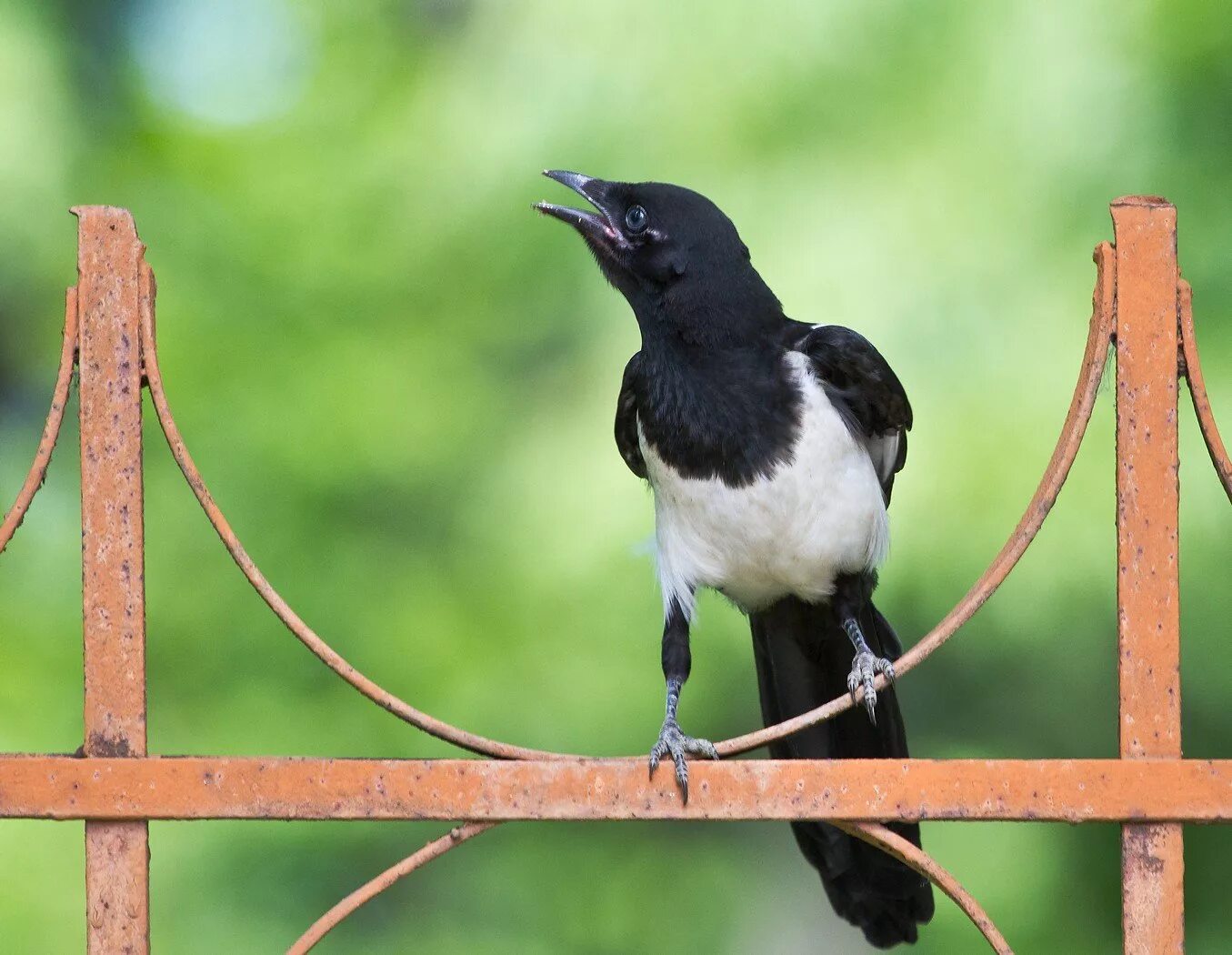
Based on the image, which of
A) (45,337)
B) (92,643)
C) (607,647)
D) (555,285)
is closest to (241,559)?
(92,643)

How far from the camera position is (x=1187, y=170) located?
8.82 feet

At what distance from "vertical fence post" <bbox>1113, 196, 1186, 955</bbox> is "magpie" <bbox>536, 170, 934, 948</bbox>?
0.64 meters

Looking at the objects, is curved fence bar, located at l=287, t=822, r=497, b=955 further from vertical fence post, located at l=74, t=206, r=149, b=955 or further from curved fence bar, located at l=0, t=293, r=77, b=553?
curved fence bar, located at l=0, t=293, r=77, b=553

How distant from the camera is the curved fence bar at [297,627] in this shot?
1.16 metres

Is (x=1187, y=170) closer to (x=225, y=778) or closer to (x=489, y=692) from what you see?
(x=489, y=692)

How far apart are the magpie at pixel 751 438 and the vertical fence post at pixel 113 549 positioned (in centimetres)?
68

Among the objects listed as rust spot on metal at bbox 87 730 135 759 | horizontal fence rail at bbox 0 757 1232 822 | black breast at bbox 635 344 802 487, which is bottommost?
horizontal fence rail at bbox 0 757 1232 822

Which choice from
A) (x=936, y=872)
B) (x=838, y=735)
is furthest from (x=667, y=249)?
(x=936, y=872)

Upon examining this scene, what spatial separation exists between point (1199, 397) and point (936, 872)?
0.41 m

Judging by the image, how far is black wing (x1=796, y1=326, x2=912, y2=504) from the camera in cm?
191

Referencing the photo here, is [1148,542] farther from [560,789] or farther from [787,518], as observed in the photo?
[787,518]

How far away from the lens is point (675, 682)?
1.86m

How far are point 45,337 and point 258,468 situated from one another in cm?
57

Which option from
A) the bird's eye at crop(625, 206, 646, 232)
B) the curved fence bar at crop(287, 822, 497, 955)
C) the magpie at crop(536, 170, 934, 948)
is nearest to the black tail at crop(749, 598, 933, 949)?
the magpie at crop(536, 170, 934, 948)
